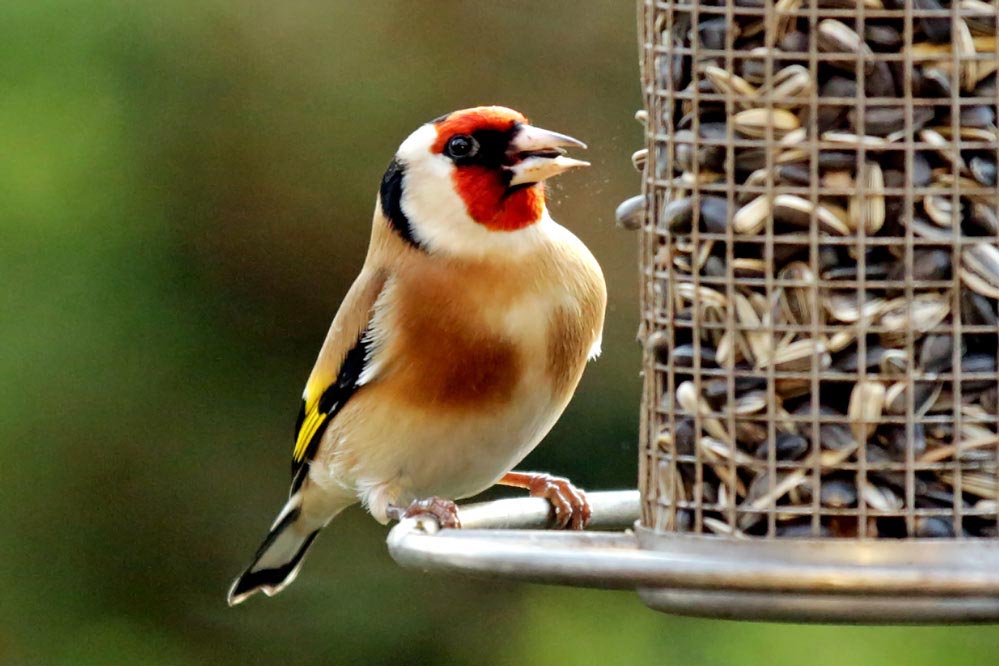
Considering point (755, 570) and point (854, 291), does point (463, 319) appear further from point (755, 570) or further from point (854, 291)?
point (755, 570)

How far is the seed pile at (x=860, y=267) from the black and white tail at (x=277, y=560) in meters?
2.32

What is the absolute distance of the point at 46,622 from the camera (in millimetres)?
6930

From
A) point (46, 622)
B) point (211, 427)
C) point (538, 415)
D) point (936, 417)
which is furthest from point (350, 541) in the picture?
point (936, 417)

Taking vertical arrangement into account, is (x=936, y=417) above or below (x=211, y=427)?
above

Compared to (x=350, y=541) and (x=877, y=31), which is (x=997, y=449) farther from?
(x=350, y=541)

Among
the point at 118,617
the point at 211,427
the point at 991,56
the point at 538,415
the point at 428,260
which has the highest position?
the point at 991,56

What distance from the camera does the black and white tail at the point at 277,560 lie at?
532cm

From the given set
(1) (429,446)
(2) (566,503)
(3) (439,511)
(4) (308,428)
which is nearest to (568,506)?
(2) (566,503)

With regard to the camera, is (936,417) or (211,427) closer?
(936,417)

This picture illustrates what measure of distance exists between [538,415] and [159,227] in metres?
3.03

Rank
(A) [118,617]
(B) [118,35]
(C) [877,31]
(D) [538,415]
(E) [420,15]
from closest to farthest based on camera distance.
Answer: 1. (C) [877,31]
2. (D) [538,415]
3. (B) [118,35]
4. (A) [118,617]
5. (E) [420,15]

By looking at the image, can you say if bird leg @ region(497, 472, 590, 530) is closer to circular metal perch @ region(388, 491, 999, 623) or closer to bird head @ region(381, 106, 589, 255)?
bird head @ region(381, 106, 589, 255)

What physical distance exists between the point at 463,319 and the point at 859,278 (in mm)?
1275

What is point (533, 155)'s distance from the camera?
421cm
